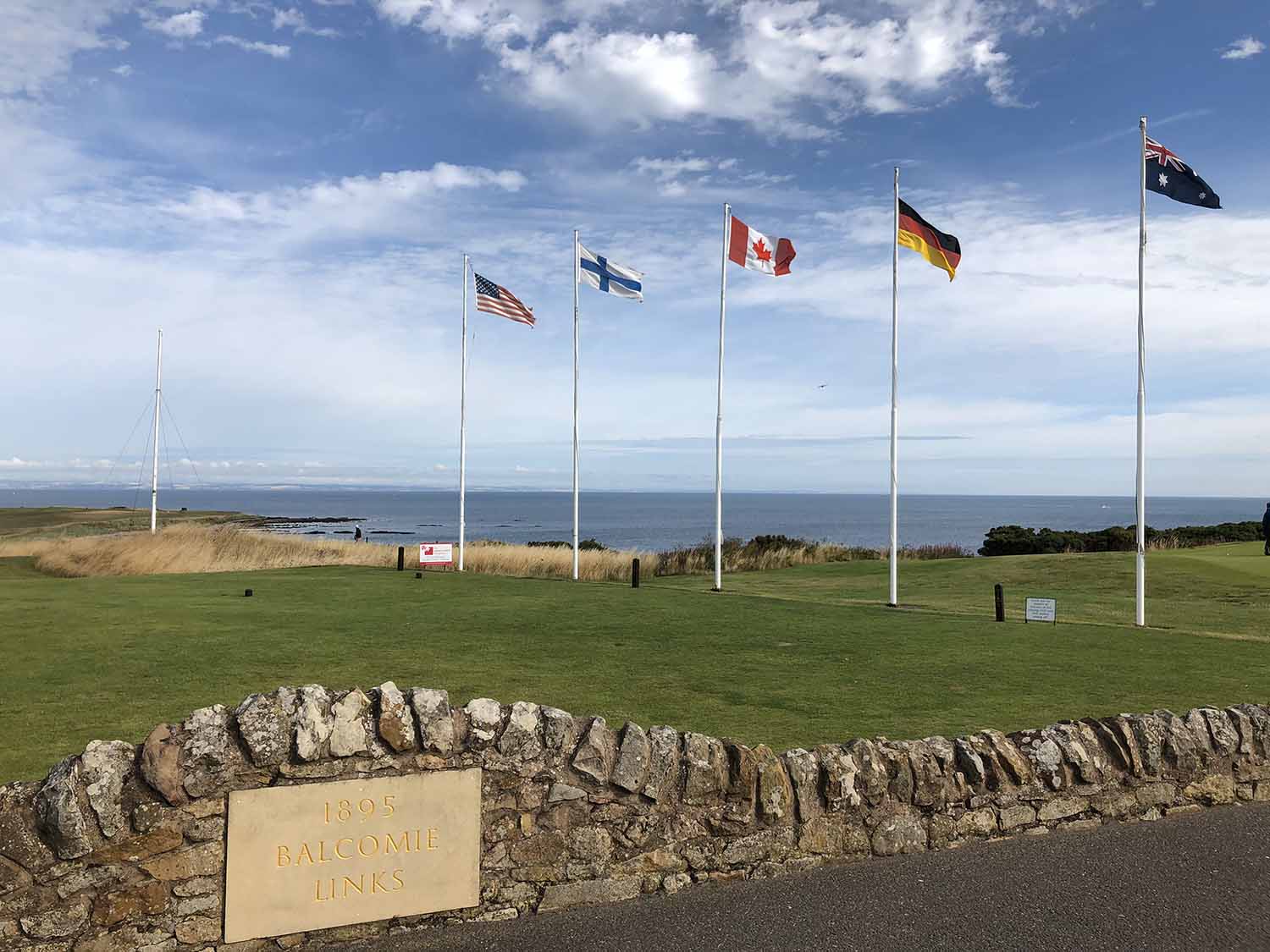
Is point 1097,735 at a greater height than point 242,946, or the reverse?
point 1097,735

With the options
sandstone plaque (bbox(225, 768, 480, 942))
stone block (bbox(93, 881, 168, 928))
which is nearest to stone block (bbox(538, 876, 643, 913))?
sandstone plaque (bbox(225, 768, 480, 942))

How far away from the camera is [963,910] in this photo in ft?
18.0

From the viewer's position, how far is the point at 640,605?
20.0 m

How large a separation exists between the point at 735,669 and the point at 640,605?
760 cm

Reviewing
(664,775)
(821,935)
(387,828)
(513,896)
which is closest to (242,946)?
(387,828)

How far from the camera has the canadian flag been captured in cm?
2166

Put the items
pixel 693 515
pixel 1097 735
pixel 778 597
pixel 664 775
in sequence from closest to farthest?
pixel 664 775 < pixel 1097 735 < pixel 778 597 < pixel 693 515

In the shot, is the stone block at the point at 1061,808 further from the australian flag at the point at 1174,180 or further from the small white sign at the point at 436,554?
the small white sign at the point at 436,554

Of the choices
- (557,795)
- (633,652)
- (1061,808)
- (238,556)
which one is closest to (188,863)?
(557,795)

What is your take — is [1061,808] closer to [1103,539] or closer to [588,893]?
[588,893]

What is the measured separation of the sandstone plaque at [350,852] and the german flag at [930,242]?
17.9m

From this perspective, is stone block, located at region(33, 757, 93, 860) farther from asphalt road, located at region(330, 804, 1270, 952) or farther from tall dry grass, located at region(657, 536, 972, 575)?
tall dry grass, located at region(657, 536, 972, 575)

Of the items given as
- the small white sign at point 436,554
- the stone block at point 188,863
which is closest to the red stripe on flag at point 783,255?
the small white sign at point 436,554

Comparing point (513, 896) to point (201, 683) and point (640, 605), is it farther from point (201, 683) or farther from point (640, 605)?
point (640, 605)
